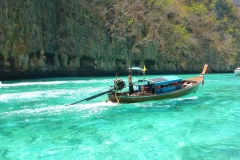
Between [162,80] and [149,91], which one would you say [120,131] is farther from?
[162,80]

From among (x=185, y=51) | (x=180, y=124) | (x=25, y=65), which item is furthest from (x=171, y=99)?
(x=185, y=51)

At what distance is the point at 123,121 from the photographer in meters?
14.2

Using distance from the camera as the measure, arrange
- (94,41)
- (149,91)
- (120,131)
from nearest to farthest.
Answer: (120,131)
(149,91)
(94,41)

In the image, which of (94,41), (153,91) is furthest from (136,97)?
(94,41)

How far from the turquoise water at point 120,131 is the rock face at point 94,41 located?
19802 millimetres

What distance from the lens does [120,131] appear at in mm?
12367

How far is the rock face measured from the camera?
36.3 metres

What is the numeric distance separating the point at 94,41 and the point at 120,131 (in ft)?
117

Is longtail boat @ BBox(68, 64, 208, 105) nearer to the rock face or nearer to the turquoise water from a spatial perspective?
the turquoise water

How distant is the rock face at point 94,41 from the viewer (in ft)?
119

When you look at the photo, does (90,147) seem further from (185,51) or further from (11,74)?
(185,51)

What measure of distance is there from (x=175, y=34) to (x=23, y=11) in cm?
3694

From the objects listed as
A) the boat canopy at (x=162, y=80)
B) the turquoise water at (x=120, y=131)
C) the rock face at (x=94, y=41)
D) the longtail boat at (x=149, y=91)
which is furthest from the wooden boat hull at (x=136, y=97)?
the rock face at (x=94, y=41)

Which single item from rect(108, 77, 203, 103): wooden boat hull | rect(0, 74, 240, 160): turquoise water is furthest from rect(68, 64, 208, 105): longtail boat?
rect(0, 74, 240, 160): turquoise water
